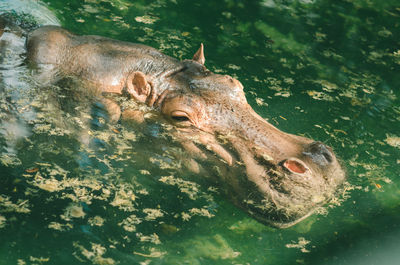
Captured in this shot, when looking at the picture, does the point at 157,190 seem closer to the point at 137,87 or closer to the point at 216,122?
the point at 216,122

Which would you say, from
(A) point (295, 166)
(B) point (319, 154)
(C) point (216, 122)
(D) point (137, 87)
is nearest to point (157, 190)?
(C) point (216, 122)

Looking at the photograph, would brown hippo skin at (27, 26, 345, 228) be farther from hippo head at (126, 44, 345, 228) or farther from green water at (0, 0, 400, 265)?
green water at (0, 0, 400, 265)

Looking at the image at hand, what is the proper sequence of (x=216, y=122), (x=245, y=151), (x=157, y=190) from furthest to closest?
(x=157, y=190) → (x=216, y=122) → (x=245, y=151)

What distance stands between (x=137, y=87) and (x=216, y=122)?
1.03 metres

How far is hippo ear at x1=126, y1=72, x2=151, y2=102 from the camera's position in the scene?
4.92 m

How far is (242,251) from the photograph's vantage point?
461 cm

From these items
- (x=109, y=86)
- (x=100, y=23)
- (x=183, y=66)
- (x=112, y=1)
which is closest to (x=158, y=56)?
(x=183, y=66)

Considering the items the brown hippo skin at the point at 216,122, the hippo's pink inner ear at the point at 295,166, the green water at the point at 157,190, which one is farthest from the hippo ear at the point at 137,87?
the hippo's pink inner ear at the point at 295,166

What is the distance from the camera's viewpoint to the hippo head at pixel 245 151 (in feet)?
13.5

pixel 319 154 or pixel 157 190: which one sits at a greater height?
pixel 319 154

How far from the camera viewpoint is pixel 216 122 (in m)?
4.58

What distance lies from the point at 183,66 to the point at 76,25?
3.34 metres

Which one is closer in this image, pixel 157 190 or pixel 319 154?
pixel 319 154

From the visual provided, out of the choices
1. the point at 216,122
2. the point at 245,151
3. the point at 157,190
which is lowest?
the point at 157,190
